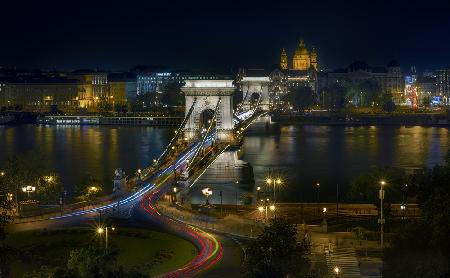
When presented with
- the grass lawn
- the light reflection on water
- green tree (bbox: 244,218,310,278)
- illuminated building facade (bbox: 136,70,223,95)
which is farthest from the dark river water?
illuminated building facade (bbox: 136,70,223,95)

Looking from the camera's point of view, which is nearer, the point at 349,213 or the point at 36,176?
the point at 349,213

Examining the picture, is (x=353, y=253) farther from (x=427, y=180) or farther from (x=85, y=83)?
(x=85, y=83)

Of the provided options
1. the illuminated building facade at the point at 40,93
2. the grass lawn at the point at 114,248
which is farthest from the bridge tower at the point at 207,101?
the illuminated building facade at the point at 40,93

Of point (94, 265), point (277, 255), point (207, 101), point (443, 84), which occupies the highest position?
point (443, 84)

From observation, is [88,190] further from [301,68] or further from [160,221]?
[301,68]

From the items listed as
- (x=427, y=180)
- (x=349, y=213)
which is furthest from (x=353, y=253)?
(x=349, y=213)

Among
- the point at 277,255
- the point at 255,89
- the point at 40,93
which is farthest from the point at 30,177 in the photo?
the point at 40,93
